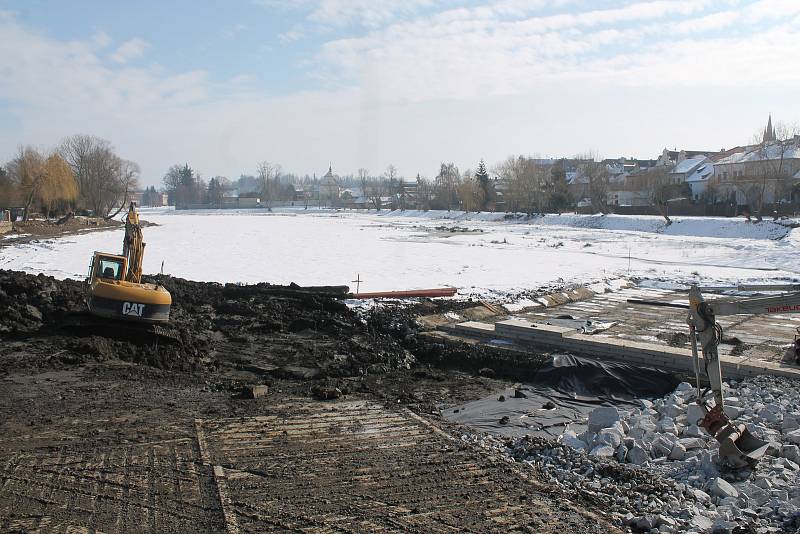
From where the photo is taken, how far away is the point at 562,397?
10719 millimetres

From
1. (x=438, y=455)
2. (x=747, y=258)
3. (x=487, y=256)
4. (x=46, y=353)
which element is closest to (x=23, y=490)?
(x=438, y=455)

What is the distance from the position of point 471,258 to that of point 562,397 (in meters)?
20.2

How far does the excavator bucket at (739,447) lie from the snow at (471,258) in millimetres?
11143

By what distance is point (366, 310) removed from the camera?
16969 mm

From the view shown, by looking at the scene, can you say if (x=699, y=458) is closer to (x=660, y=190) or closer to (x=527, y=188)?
(x=660, y=190)

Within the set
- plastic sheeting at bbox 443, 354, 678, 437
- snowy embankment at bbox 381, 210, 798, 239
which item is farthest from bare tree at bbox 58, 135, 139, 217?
plastic sheeting at bbox 443, 354, 678, 437

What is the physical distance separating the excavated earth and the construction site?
34mm

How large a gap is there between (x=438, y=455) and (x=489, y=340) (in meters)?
6.72

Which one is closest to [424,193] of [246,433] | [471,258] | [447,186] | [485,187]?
[447,186]

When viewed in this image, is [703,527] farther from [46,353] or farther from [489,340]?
[46,353]

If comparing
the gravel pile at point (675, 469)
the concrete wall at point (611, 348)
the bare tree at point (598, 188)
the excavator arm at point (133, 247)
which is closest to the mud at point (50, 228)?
the excavator arm at point (133, 247)

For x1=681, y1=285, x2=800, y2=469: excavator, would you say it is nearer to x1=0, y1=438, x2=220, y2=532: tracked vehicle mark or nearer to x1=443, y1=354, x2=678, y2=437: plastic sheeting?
x1=443, y1=354, x2=678, y2=437: plastic sheeting

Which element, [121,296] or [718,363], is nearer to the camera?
[718,363]

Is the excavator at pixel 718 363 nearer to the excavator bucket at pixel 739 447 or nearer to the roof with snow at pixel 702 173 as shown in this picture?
the excavator bucket at pixel 739 447
